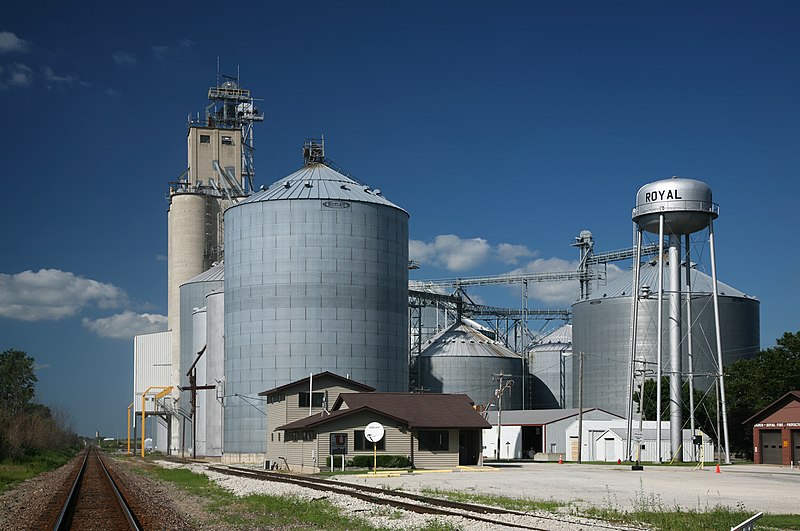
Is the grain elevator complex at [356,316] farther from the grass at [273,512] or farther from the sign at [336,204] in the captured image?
the grass at [273,512]

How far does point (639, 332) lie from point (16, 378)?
284 feet

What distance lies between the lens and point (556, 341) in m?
130

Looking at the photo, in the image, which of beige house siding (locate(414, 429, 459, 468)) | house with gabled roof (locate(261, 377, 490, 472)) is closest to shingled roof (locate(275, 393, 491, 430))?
house with gabled roof (locate(261, 377, 490, 472))

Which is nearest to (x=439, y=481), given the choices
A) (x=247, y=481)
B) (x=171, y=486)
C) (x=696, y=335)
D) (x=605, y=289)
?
(x=247, y=481)

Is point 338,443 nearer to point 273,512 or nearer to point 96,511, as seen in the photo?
point 96,511

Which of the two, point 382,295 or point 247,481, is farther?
point 382,295

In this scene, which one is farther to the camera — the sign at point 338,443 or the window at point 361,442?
the window at point 361,442

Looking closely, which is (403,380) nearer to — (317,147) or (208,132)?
(317,147)

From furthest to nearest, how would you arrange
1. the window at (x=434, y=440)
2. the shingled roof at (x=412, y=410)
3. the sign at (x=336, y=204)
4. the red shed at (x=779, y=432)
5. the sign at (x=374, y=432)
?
the sign at (x=336, y=204) < the red shed at (x=779, y=432) < the window at (x=434, y=440) < the shingled roof at (x=412, y=410) < the sign at (x=374, y=432)

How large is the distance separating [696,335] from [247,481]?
60817 millimetres

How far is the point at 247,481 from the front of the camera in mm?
47062

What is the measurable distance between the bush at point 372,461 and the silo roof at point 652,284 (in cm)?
4691

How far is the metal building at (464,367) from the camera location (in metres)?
110

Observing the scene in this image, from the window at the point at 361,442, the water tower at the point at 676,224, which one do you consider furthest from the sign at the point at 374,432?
the water tower at the point at 676,224
